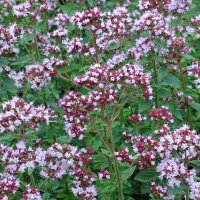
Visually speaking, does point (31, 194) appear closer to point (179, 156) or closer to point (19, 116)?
point (19, 116)

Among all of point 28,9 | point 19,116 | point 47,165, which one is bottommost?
point 47,165

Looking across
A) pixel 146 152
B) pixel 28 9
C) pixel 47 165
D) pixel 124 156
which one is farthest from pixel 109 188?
pixel 28 9

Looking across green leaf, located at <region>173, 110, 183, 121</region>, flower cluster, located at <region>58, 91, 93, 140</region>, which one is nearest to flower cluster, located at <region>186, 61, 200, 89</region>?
green leaf, located at <region>173, 110, 183, 121</region>

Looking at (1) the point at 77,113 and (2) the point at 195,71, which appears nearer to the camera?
(1) the point at 77,113

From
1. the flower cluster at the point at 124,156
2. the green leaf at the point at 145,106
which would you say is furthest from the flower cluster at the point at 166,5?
the flower cluster at the point at 124,156

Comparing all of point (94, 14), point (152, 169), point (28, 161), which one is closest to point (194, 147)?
point (152, 169)

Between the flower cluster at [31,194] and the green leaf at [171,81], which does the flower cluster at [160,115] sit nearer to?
the green leaf at [171,81]

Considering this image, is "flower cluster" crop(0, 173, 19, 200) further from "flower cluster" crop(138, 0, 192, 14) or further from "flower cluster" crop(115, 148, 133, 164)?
"flower cluster" crop(138, 0, 192, 14)

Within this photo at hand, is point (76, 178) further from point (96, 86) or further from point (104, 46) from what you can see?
point (104, 46)
